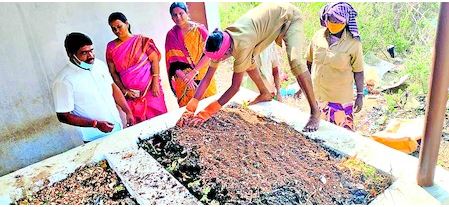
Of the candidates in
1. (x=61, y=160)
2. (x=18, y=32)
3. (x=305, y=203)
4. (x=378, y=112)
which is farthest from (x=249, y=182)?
(x=378, y=112)

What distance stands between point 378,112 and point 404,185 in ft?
6.98

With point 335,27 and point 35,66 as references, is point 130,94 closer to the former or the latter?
point 35,66

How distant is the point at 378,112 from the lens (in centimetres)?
375

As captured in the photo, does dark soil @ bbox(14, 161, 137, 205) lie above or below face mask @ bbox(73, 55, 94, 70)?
below

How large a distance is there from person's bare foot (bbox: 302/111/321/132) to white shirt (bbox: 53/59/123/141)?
4.20 feet

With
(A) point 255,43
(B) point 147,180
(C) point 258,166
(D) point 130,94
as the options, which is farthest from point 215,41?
(D) point 130,94

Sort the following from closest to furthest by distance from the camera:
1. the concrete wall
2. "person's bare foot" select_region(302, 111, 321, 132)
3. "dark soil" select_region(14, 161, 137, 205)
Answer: "dark soil" select_region(14, 161, 137, 205), "person's bare foot" select_region(302, 111, 321, 132), the concrete wall

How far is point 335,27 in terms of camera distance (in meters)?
2.37

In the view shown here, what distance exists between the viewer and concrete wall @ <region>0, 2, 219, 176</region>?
2773 mm

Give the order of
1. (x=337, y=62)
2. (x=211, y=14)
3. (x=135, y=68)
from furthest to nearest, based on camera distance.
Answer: (x=211, y=14) < (x=135, y=68) < (x=337, y=62)

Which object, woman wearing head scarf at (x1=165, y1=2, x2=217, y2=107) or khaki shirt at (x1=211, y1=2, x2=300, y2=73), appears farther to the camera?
woman wearing head scarf at (x1=165, y1=2, x2=217, y2=107)

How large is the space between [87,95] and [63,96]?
14 cm

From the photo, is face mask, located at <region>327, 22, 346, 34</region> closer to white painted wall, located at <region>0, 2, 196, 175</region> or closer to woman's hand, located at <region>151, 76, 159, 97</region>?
woman's hand, located at <region>151, 76, 159, 97</region>

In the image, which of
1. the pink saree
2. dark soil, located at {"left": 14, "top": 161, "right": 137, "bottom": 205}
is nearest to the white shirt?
the pink saree
